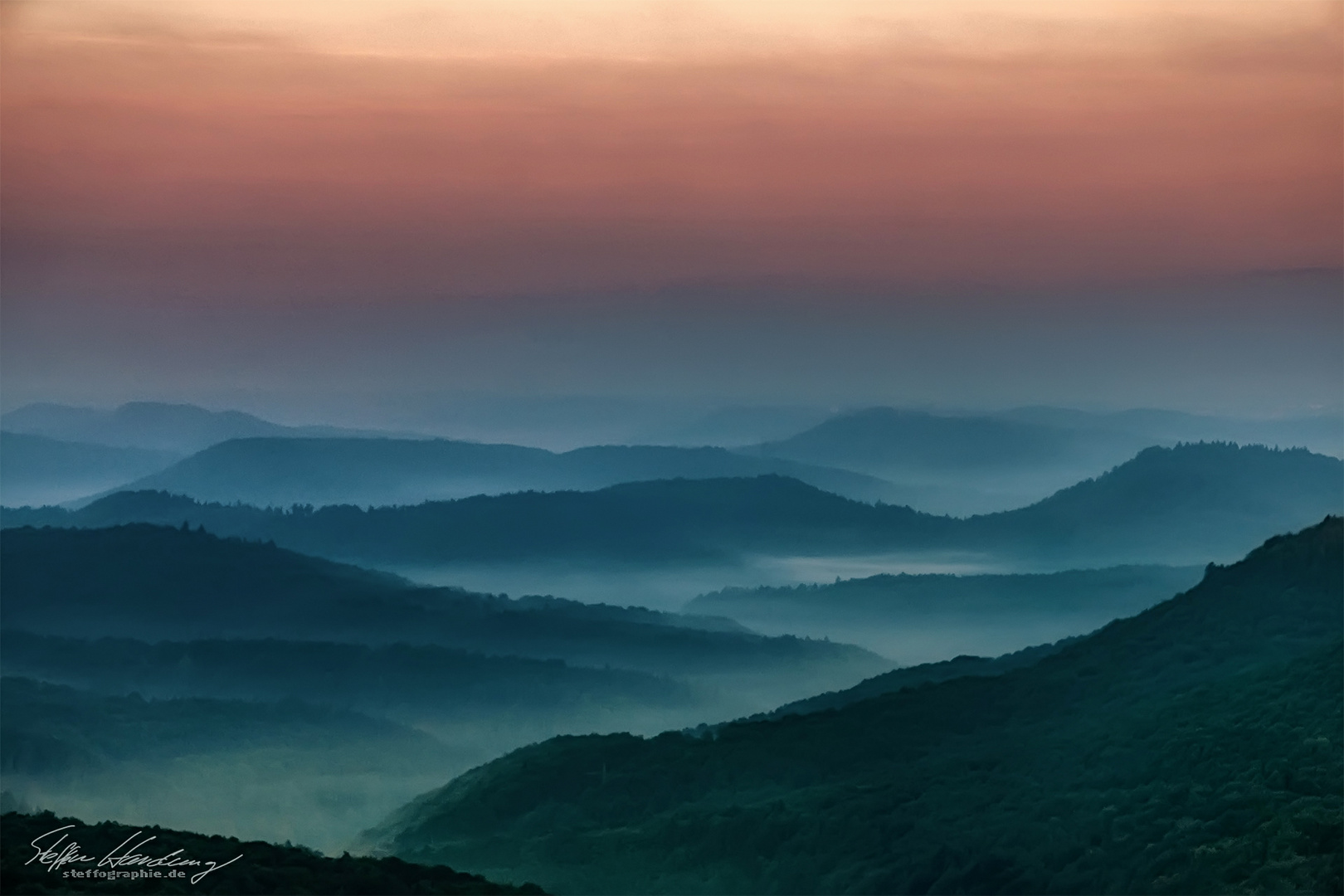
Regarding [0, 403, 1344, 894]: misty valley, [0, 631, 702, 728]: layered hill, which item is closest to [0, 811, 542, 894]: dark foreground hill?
[0, 403, 1344, 894]: misty valley

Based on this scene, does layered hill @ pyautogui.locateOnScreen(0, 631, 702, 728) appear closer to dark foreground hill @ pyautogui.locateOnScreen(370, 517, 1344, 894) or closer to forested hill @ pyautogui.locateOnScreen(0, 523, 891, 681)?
forested hill @ pyautogui.locateOnScreen(0, 523, 891, 681)

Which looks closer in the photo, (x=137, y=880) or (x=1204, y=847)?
(x=137, y=880)

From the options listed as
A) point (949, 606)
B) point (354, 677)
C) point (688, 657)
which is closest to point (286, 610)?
point (354, 677)

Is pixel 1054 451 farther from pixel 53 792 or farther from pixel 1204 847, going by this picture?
pixel 53 792

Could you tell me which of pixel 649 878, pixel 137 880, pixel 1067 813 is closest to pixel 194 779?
pixel 649 878

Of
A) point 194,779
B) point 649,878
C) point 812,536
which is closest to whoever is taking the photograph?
point 649,878
